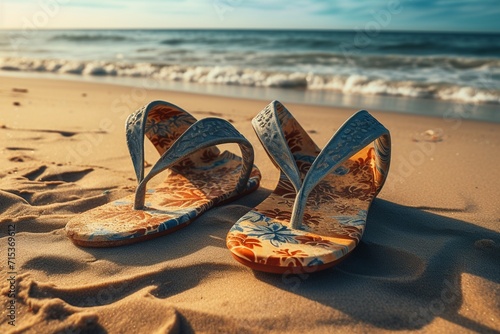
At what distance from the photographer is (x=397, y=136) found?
3.81 m

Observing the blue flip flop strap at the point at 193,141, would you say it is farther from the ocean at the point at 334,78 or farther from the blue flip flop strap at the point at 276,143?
the ocean at the point at 334,78

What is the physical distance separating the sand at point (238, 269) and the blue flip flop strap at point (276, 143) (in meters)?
0.38

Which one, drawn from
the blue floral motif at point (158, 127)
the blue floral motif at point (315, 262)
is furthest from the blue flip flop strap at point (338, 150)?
the blue floral motif at point (158, 127)

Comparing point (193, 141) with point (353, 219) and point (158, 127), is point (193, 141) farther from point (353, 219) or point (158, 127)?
point (353, 219)

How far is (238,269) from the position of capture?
1.63 metres

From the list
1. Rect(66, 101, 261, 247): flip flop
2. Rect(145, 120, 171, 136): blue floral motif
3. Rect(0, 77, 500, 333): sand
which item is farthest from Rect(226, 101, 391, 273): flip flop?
Rect(145, 120, 171, 136): blue floral motif

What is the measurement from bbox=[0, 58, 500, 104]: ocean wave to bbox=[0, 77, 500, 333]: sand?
418 cm

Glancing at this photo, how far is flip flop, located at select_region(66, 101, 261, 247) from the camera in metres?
1.81

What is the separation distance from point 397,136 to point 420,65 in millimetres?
8216

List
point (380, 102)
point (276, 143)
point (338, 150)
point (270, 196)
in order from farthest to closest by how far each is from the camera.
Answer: point (380, 102), point (270, 196), point (276, 143), point (338, 150)

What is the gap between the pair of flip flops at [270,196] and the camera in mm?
1595

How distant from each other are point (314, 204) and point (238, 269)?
56cm

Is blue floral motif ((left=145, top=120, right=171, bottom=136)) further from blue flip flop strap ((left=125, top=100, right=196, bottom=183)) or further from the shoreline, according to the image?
the shoreline

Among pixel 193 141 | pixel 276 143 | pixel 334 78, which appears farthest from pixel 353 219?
pixel 334 78
